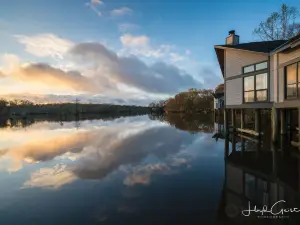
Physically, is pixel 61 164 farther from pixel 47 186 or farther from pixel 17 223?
pixel 17 223

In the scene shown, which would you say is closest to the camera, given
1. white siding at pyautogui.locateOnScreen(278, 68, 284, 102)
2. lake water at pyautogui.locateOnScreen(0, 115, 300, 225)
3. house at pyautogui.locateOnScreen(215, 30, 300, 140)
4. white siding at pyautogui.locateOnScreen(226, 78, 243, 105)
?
lake water at pyautogui.locateOnScreen(0, 115, 300, 225)

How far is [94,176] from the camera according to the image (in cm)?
761

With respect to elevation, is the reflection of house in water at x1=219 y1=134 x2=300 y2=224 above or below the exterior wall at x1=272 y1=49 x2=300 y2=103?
below

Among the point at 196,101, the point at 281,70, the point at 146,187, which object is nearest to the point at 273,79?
the point at 281,70

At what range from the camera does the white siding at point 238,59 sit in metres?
13.8

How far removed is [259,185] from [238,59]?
36.8ft

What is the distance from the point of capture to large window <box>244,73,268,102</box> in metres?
13.3

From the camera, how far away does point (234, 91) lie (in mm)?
15781

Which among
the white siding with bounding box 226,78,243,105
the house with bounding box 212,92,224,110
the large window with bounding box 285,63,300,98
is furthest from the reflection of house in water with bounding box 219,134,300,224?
the house with bounding box 212,92,224,110

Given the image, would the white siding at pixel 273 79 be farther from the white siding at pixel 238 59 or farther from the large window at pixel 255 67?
the white siding at pixel 238 59

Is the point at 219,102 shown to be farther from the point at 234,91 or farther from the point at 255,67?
the point at 255,67
